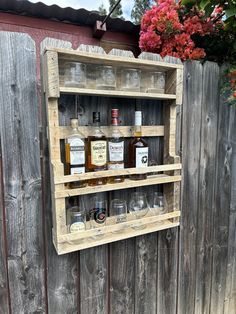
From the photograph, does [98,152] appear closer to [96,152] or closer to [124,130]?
[96,152]

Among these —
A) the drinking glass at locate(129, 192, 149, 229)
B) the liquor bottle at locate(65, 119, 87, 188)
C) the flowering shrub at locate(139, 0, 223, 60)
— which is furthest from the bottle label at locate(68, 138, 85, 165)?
the flowering shrub at locate(139, 0, 223, 60)

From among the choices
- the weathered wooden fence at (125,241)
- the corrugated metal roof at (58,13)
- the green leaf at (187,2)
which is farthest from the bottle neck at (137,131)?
the corrugated metal roof at (58,13)

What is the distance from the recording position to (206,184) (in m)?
1.18

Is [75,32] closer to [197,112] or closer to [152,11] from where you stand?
[152,11]

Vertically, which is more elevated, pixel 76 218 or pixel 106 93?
pixel 106 93

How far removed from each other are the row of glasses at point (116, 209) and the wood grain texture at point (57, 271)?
0.34 ft

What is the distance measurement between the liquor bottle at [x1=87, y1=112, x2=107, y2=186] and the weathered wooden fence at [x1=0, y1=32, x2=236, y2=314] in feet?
0.32

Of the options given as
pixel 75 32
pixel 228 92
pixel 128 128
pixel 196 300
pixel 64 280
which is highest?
pixel 75 32

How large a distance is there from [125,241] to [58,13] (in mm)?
2050

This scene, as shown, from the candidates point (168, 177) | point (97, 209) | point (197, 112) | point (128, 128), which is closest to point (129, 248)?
point (97, 209)

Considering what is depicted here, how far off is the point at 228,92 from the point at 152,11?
556 millimetres

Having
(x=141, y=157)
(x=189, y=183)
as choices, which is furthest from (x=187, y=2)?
(x=189, y=183)

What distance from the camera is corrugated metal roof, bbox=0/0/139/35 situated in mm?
1891

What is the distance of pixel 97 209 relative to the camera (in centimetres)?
93
